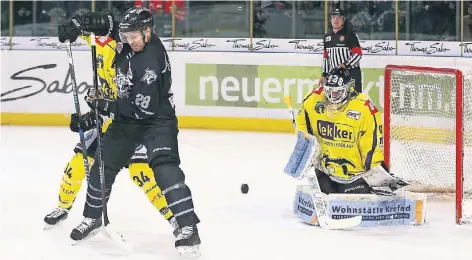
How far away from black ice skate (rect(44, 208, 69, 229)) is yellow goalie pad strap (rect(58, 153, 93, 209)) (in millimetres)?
26

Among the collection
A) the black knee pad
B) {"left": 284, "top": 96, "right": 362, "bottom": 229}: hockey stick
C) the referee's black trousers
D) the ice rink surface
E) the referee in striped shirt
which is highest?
the referee in striped shirt

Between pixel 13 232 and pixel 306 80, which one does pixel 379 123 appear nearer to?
pixel 13 232

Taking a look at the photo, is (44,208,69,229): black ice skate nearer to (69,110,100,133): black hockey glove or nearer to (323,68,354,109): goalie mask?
(69,110,100,133): black hockey glove

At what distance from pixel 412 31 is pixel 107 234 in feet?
17.1

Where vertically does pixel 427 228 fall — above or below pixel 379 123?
below

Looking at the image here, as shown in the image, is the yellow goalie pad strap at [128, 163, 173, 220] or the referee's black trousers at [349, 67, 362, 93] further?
the referee's black trousers at [349, 67, 362, 93]

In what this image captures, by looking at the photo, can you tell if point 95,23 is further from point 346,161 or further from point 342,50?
point 342,50

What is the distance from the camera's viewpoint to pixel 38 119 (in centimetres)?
979

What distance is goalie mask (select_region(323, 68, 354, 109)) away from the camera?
5.30 metres

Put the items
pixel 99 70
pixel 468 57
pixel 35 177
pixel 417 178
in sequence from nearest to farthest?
pixel 99 70
pixel 417 178
pixel 35 177
pixel 468 57

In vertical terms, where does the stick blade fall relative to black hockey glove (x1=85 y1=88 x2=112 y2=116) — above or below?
below

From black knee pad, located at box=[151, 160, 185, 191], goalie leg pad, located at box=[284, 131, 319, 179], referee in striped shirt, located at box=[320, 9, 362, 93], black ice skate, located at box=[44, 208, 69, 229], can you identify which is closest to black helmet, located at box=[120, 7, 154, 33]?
black knee pad, located at box=[151, 160, 185, 191]

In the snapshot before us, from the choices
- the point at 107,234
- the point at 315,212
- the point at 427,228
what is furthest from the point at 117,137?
the point at 427,228

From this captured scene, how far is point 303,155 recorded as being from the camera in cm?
544
